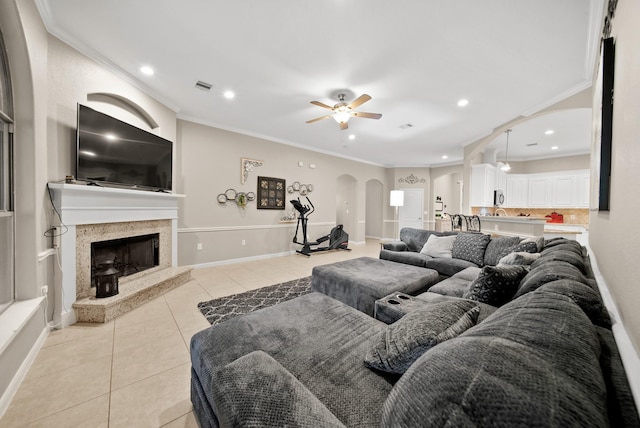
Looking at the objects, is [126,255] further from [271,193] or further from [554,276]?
[554,276]

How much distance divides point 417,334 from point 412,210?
26.8 feet

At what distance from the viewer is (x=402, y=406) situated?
0.55 meters

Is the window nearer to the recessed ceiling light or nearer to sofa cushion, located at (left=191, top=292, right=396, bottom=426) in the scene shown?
the recessed ceiling light

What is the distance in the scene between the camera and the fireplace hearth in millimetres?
2826

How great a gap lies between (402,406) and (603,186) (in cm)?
166

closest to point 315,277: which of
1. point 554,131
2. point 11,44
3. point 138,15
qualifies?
point 138,15

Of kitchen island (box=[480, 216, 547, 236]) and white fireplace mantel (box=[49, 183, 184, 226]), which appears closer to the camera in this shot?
Answer: white fireplace mantel (box=[49, 183, 184, 226])

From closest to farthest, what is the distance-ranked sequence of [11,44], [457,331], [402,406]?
[402,406] < [457,331] < [11,44]

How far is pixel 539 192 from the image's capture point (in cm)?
678

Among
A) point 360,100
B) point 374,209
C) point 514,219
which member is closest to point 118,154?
point 360,100

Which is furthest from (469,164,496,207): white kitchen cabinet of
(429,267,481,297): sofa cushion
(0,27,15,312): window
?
(0,27,15,312): window

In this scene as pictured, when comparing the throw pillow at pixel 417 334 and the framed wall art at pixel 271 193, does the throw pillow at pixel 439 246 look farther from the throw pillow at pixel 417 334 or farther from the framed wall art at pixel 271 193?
the framed wall art at pixel 271 193

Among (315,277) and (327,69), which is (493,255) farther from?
(327,69)

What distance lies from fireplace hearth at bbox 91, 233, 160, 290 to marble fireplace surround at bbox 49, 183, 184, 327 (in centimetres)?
17
